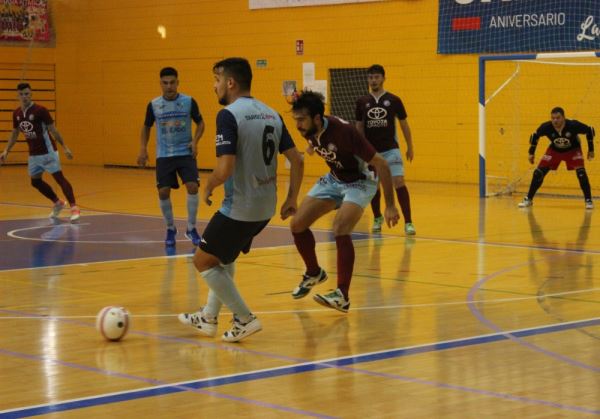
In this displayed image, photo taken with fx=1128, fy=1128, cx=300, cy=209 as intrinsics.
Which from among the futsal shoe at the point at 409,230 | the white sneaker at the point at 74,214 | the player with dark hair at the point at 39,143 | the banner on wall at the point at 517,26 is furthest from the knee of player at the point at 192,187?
the banner on wall at the point at 517,26

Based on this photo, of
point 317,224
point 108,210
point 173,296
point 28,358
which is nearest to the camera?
point 28,358

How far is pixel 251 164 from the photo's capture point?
7.48 m

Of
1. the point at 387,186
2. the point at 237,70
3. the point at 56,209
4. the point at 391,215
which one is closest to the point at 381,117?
the point at 56,209

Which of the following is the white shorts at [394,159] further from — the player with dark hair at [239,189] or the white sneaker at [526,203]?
the player with dark hair at [239,189]

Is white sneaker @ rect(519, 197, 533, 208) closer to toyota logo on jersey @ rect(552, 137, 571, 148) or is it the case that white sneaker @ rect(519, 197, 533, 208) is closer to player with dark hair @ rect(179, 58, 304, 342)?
toyota logo on jersey @ rect(552, 137, 571, 148)

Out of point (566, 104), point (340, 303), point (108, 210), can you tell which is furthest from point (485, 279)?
point (566, 104)

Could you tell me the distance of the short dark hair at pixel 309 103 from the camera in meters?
8.54

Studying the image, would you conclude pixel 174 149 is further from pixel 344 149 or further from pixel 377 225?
pixel 344 149

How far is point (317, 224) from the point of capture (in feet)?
51.3

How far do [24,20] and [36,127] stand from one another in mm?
14775

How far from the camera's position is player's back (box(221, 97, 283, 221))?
7.43 m

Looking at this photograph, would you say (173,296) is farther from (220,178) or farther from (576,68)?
(576,68)

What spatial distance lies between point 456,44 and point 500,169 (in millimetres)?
2717

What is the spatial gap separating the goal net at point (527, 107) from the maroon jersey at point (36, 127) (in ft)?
26.2
